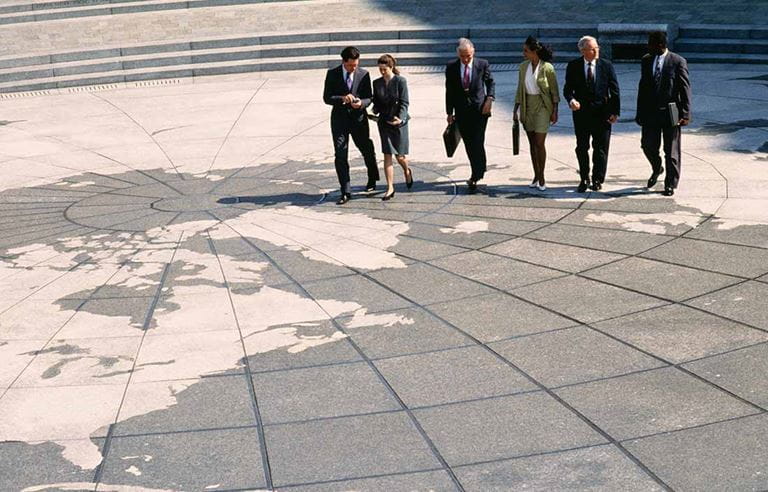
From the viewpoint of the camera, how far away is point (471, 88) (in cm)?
1277

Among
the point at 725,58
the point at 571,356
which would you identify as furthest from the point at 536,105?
the point at 725,58

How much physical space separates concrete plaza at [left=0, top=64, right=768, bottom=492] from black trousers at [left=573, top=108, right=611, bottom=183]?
34cm

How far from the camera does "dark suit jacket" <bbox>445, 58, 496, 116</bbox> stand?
41.8ft

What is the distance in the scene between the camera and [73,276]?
1044 cm

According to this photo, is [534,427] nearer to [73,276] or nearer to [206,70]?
[73,276]

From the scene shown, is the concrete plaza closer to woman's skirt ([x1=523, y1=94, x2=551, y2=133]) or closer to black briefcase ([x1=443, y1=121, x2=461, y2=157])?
black briefcase ([x1=443, y1=121, x2=461, y2=157])

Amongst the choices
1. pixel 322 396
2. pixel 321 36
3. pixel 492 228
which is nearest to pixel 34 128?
pixel 321 36

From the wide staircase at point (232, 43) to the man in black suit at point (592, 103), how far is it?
29.6 ft

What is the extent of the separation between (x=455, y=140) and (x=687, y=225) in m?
3.20

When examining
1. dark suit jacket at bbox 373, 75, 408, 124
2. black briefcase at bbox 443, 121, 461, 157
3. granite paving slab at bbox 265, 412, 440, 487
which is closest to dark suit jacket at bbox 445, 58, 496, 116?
black briefcase at bbox 443, 121, 461, 157

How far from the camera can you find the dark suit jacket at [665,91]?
39.2ft

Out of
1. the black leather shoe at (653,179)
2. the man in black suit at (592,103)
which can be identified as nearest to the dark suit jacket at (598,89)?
the man in black suit at (592,103)

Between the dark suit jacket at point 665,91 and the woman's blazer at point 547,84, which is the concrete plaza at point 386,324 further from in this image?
the woman's blazer at point 547,84

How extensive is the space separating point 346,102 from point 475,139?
1598 mm
